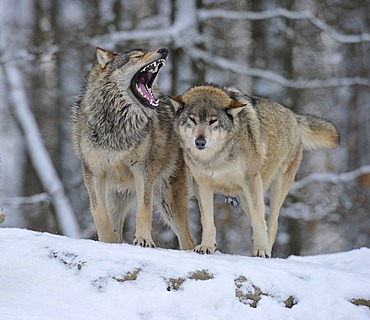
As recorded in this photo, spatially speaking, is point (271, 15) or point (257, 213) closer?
point (257, 213)

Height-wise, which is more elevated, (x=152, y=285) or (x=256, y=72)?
(x=152, y=285)

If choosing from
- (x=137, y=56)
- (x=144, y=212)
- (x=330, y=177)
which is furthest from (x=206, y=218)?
(x=330, y=177)

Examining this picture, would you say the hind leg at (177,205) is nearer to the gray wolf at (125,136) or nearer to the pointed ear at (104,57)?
the gray wolf at (125,136)

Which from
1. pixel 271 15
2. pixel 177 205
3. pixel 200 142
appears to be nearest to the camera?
pixel 200 142

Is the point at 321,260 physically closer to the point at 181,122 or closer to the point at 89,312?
the point at 181,122

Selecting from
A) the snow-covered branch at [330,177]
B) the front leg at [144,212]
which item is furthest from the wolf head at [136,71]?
the snow-covered branch at [330,177]

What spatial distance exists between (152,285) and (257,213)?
6.66ft

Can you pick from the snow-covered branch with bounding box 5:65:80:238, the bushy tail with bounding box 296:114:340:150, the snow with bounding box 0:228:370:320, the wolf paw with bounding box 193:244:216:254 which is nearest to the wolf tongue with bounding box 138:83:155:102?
the wolf paw with bounding box 193:244:216:254

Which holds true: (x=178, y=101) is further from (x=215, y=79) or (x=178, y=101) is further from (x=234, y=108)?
(x=215, y=79)

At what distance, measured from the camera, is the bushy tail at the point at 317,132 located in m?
9.38

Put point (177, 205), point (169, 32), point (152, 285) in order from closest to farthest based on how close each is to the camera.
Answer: point (152, 285)
point (177, 205)
point (169, 32)

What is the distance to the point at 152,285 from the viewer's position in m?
6.19

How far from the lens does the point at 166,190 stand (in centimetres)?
852

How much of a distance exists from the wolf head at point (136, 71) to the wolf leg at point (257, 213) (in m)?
1.18
